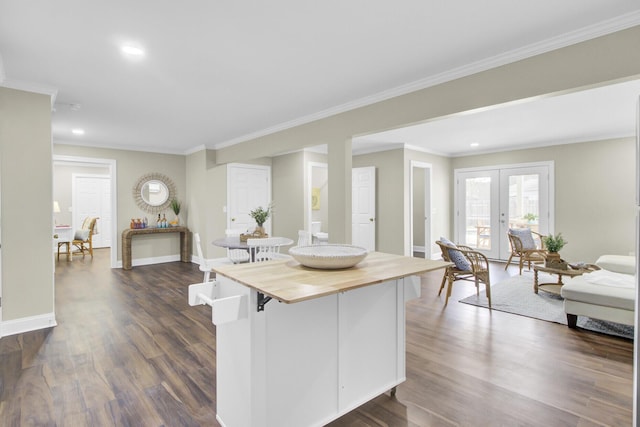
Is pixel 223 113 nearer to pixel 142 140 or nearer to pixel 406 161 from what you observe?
pixel 142 140

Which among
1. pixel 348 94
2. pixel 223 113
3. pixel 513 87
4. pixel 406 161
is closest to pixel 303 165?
pixel 406 161

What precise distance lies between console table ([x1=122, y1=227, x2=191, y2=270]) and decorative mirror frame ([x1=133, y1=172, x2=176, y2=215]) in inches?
19.2

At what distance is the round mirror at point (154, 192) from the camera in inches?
264

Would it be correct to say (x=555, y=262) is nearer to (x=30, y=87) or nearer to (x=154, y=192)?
(x=30, y=87)

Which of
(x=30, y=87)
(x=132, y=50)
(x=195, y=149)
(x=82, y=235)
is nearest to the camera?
(x=132, y=50)

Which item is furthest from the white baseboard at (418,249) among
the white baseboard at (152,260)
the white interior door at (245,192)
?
the white baseboard at (152,260)

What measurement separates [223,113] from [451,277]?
3577mm

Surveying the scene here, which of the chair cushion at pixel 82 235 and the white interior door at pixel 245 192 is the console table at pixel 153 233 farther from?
the chair cushion at pixel 82 235

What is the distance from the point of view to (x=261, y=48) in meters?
2.51

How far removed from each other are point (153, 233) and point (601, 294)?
697 cm

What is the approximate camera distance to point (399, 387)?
2.24 m

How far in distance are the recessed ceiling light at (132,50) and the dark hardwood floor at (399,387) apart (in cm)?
242

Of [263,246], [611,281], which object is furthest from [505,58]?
[263,246]

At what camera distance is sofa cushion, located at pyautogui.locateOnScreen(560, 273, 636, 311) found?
292 cm
